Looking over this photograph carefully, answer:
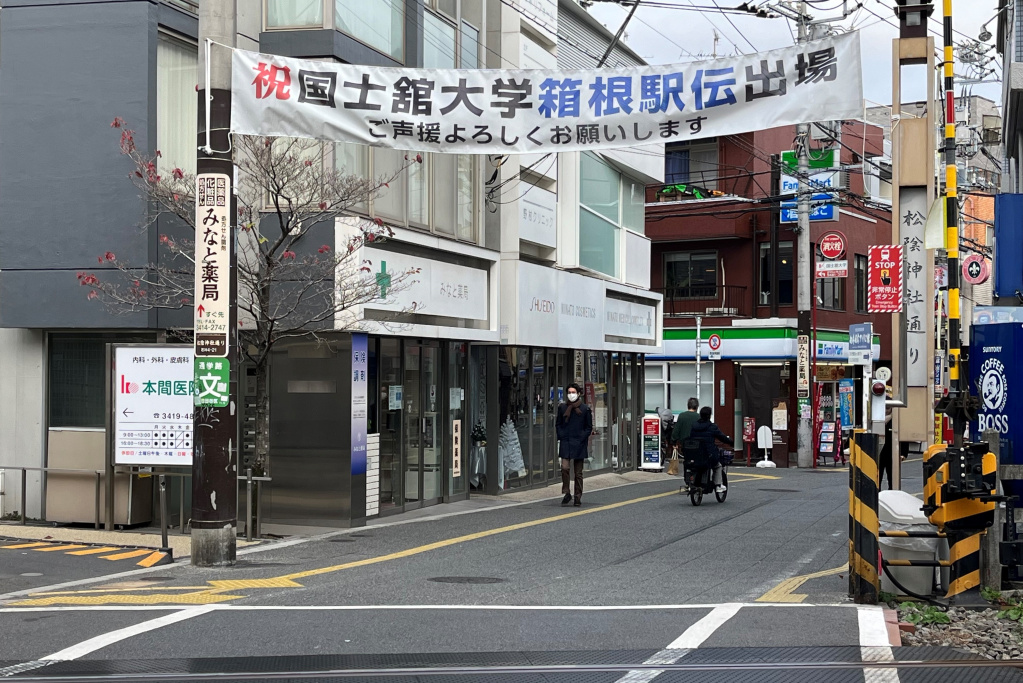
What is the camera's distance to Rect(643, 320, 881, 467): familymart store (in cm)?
3984

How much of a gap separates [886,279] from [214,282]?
10.2m

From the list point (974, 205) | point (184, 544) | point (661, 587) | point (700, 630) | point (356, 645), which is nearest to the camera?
point (356, 645)

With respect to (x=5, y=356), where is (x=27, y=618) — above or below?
below

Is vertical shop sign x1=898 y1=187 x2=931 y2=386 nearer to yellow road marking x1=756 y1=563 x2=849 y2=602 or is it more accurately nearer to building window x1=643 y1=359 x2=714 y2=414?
yellow road marking x1=756 y1=563 x2=849 y2=602

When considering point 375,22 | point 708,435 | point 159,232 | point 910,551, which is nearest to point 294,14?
point 375,22

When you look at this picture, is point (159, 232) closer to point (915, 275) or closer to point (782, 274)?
point (915, 275)

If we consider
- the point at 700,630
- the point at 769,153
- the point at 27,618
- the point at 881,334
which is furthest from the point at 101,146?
the point at 881,334

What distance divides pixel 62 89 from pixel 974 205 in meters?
42.4

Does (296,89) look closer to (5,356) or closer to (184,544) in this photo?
(184,544)

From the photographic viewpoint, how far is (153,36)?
53.8 ft

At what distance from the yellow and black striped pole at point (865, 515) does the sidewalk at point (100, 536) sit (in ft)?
25.1

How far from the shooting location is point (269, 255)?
14.8 m

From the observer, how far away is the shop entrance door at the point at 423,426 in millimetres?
18703

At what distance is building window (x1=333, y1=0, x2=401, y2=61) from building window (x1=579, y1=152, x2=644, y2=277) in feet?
27.8
